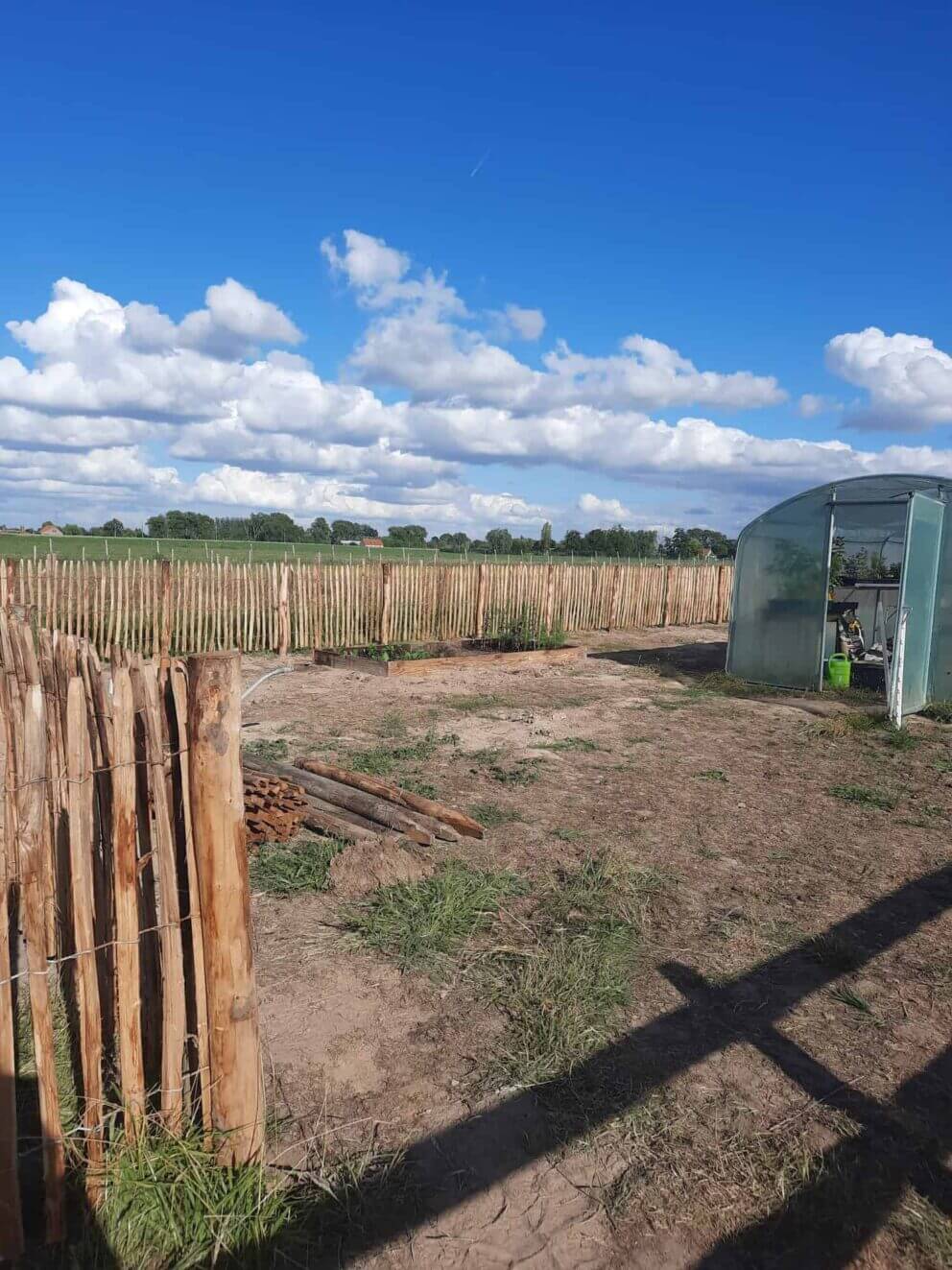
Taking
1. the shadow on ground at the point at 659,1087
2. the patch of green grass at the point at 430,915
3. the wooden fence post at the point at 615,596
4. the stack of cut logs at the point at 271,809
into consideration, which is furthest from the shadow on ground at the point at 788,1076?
the wooden fence post at the point at 615,596

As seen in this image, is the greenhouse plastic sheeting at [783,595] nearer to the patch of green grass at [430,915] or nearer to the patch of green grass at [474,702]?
the patch of green grass at [474,702]

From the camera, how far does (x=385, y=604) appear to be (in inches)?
605

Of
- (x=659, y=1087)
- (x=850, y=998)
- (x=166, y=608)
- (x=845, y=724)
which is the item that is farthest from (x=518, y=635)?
(x=659, y=1087)

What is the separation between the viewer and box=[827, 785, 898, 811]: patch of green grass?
22.0 feet

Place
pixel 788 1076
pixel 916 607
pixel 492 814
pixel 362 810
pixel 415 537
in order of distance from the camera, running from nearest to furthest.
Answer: pixel 788 1076 < pixel 362 810 < pixel 492 814 < pixel 916 607 < pixel 415 537

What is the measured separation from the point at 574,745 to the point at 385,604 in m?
7.70

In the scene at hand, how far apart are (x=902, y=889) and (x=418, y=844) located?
9.89 feet

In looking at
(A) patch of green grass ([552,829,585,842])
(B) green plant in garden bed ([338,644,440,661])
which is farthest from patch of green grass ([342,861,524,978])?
(B) green plant in garden bed ([338,644,440,661])

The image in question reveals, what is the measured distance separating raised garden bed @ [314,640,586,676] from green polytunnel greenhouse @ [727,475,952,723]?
3.11m

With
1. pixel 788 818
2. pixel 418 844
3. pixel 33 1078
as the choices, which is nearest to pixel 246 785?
pixel 418 844

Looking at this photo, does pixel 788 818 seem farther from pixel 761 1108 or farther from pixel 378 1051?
pixel 378 1051

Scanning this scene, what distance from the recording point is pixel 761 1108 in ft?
9.57

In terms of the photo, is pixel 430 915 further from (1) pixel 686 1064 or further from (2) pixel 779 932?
(2) pixel 779 932

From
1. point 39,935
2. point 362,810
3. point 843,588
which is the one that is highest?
point 843,588
